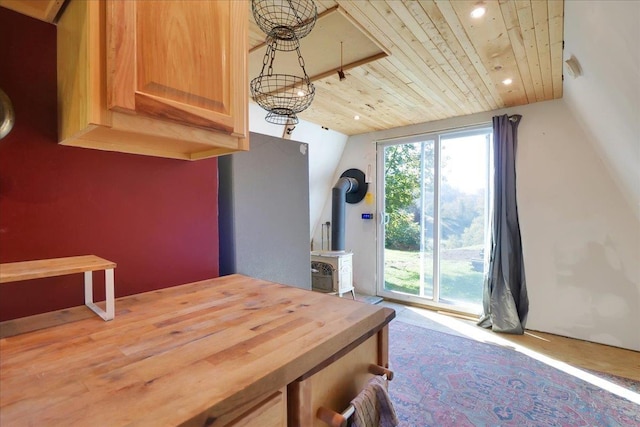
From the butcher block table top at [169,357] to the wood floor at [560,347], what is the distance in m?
2.61

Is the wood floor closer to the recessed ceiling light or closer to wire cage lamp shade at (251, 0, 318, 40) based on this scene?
the recessed ceiling light

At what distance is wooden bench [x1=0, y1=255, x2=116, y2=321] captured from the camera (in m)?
0.68

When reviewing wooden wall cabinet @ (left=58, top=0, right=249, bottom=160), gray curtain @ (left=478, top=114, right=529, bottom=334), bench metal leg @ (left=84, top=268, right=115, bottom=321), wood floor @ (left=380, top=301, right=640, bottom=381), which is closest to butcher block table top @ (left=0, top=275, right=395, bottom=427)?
bench metal leg @ (left=84, top=268, right=115, bottom=321)

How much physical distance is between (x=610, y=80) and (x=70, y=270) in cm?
252

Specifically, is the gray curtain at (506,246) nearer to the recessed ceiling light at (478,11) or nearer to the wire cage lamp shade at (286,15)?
the recessed ceiling light at (478,11)

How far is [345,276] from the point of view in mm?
3754

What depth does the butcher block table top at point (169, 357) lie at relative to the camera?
472 millimetres

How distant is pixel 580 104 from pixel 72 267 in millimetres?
3434

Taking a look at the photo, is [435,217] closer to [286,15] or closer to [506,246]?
[506,246]

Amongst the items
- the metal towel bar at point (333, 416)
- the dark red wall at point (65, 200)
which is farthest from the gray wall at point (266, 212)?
the metal towel bar at point (333, 416)

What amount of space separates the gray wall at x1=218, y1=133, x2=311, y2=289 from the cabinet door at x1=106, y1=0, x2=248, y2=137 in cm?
82

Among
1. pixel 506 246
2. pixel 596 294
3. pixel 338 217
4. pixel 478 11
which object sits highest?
pixel 478 11

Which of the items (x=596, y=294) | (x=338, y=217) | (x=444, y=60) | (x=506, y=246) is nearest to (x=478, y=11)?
(x=444, y=60)

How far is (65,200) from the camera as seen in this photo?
90cm
